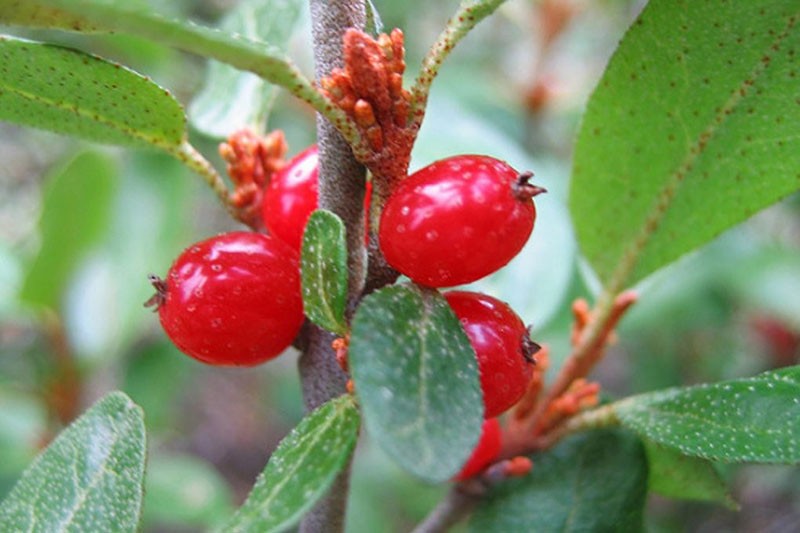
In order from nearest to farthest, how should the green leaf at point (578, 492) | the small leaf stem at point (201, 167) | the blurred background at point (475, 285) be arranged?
the small leaf stem at point (201, 167), the green leaf at point (578, 492), the blurred background at point (475, 285)

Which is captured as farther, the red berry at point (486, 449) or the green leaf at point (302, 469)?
the red berry at point (486, 449)

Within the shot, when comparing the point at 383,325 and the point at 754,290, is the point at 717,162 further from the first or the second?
the point at 754,290

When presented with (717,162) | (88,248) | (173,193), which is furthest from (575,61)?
(717,162)

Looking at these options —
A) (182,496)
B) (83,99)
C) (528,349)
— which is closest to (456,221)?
(528,349)

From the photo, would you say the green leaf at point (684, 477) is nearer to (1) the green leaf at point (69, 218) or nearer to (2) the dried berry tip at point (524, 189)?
(2) the dried berry tip at point (524, 189)

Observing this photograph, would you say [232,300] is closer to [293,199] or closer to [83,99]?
[293,199]

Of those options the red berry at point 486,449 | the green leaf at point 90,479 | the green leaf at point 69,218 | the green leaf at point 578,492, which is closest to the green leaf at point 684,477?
the green leaf at point 578,492

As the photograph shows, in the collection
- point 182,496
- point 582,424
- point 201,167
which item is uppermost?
point 201,167
